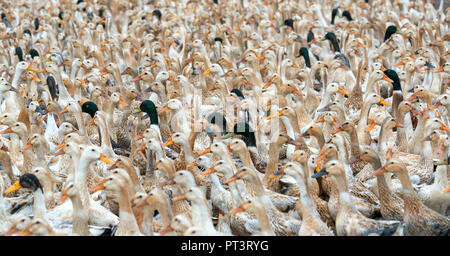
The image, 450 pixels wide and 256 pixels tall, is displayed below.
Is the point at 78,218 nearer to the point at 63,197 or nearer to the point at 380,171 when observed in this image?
the point at 63,197

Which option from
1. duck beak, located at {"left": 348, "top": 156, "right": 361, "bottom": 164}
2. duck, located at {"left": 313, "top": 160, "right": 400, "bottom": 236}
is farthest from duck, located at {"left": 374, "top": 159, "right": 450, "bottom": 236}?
duck beak, located at {"left": 348, "top": 156, "right": 361, "bottom": 164}

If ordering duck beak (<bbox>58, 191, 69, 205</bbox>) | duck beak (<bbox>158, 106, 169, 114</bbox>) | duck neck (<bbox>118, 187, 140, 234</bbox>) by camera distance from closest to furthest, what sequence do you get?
duck neck (<bbox>118, 187, 140, 234</bbox>) → duck beak (<bbox>58, 191, 69, 205</bbox>) → duck beak (<bbox>158, 106, 169, 114</bbox>)

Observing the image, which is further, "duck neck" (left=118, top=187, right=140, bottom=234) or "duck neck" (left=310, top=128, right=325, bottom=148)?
"duck neck" (left=310, top=128, right=325, bottom=148)

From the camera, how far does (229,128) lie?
33.1 feet

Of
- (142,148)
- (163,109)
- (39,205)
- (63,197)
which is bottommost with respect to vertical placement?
(39,205)

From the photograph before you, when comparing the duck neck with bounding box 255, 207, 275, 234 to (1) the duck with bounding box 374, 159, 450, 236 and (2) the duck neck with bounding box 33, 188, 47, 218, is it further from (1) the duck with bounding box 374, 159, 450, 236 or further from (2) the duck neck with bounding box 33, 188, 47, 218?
(2) the duck neck with bounding box 33, 188, 47, 218

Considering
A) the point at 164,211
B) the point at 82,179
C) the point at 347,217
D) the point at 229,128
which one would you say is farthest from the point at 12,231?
the point at 229,128

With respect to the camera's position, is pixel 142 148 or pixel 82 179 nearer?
pixel 82 179

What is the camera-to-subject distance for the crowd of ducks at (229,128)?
735cm

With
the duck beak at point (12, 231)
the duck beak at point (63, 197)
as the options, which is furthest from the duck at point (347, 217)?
the duck beak at point (12, 231)

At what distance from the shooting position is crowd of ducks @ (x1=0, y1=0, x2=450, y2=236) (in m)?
7.35

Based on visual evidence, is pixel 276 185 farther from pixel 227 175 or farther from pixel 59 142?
pixel 59 142

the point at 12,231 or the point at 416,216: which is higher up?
the point at 12,231

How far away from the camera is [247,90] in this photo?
1253 cm
